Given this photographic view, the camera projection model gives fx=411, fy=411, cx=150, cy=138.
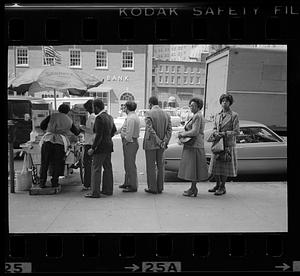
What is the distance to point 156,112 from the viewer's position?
399cm

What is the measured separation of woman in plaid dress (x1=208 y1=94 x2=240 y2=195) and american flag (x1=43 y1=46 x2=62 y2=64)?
156 centimetres

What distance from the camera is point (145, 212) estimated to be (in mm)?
3727

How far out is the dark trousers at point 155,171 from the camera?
13.0ft

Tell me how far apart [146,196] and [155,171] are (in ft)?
0.99

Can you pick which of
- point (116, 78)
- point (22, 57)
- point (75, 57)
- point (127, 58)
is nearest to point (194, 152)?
point (116, 78)

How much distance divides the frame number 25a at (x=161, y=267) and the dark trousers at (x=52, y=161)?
46.0 inches

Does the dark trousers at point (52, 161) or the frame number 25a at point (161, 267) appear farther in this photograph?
the dark trousers at point (52, 161)

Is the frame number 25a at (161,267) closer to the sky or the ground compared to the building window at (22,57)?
closer to the ground

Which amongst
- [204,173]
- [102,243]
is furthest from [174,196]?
[102,243]

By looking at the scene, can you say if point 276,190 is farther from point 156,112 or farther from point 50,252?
point 50,252

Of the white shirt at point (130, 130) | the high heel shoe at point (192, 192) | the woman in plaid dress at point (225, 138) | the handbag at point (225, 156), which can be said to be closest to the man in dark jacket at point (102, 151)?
the white shirt at point (130, 130)

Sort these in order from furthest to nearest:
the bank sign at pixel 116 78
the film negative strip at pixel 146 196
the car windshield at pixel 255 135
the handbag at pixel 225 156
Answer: the handbag at pixel 225 156, the car windshield at pixel 255 135, the bank sign at pixel 116 78, the film negative strip at pixel 146 196

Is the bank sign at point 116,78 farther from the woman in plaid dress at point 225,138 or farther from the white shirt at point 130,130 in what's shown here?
the woman in plaid dress at point 225,138

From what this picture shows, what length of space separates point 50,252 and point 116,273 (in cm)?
62
